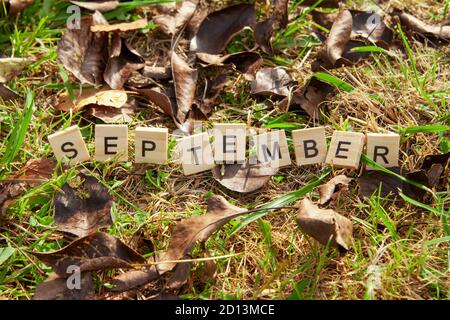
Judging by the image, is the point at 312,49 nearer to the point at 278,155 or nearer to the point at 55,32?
the point at 278,155

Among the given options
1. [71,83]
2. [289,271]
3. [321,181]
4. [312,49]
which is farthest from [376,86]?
[71,83]

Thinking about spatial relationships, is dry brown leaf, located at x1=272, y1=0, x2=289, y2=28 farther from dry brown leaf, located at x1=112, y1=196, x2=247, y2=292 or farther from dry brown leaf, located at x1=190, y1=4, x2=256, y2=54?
dry brown leaf, located at x1=112, y1=196, x2=247, y2=292

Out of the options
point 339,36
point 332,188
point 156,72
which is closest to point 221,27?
point 156,72

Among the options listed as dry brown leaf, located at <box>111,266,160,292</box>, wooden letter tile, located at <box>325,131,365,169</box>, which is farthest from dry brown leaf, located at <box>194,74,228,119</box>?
dry brown leaf, located at <box>111,266,160,292</box>

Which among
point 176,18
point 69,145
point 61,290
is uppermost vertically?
point 176,18

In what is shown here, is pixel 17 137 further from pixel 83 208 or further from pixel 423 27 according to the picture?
pixel 423 27

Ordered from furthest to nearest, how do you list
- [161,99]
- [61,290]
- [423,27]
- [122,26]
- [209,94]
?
1. [423,27]
2. [122,26]
3. [209,94]
4. [161,99]
5. [61,290]
